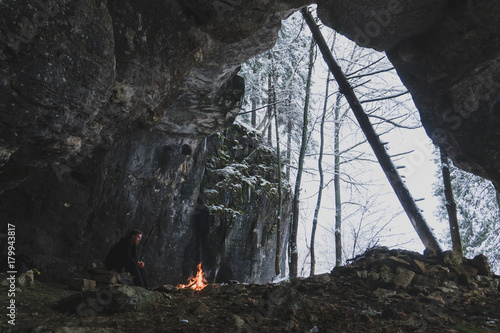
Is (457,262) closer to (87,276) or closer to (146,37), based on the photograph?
(146,37)

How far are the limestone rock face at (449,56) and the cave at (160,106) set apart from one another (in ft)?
0.07

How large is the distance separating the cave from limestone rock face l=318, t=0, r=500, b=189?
0.02 metres

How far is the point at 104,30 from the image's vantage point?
3.77m

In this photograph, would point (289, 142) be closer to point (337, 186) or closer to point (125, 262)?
point (337, 186)

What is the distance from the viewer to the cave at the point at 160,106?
3.37 metres

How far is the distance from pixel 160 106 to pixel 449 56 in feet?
18.4

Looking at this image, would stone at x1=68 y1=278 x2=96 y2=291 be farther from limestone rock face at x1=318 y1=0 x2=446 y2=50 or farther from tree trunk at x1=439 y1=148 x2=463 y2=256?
tree trunk at x1=439 y1=148 x2=463 y2=256

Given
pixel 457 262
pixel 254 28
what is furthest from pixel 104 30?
pixel 457 262

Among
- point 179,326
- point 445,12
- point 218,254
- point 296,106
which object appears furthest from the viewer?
point 296,106

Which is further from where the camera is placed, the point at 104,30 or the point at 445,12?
the point at 445,12

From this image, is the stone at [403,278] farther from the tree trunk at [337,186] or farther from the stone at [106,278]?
the tree trunk at [337,186]

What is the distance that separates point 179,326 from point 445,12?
7013 mm

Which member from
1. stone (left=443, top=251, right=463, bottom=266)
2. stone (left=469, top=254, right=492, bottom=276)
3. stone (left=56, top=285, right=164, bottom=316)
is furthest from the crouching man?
stone (left=469, top=254, right=492, bottom=276)

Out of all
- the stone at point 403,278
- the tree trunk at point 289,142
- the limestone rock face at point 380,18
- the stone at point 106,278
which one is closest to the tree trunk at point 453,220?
the stone at point 403,278
